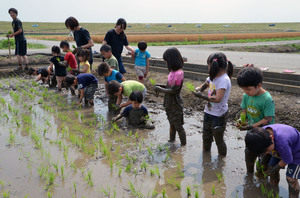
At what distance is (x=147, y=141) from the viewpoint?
471 cm

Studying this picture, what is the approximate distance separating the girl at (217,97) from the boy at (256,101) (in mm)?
337

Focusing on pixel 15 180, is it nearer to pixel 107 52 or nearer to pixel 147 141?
pixel 147 141

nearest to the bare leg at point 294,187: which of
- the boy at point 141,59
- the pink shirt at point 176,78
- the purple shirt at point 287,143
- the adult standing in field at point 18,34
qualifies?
the purple shirt at point 287,143

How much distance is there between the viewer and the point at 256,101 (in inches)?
129

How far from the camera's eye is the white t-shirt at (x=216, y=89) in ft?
11.9

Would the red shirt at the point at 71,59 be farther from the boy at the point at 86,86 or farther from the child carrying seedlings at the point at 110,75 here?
the child carrying seedlings at the point at 110,75

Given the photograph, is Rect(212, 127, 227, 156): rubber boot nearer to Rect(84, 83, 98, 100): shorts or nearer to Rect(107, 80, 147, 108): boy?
Rect(107, 80, 147, 108): boy

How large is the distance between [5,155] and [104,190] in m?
1.84

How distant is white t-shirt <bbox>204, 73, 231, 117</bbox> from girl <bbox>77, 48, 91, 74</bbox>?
397 cm

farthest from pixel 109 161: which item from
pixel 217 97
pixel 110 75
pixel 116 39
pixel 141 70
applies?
pixel 116 39

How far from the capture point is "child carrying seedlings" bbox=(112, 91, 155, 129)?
206 inches

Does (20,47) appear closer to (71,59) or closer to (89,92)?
(71,59)

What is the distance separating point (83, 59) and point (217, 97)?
432 centimetres

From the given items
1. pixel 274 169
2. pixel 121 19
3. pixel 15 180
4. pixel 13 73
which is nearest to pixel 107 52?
pixel 121 19
